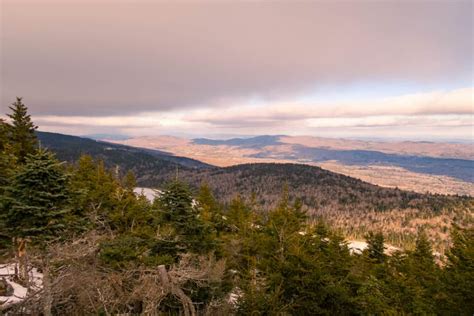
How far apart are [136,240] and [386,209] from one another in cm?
20500

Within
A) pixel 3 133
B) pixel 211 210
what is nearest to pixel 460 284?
pixel 211 210

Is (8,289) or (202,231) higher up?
(202,231)

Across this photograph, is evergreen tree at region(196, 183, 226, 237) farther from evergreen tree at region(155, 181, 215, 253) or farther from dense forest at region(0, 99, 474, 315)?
evergreen tree at region(155, 181, 215, 253)

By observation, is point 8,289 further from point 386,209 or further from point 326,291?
point 386,209

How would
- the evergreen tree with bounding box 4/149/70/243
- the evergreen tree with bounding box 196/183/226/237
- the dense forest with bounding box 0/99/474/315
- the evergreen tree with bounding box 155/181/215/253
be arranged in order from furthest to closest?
the evergreen tree with bounding box 196/183/226/237 < the evergreen tree with bounding box 155/181/215/253 < the evergreen tree with bounding box 4/149/70/243 < the dense forest with bounding box 0/99/474/315

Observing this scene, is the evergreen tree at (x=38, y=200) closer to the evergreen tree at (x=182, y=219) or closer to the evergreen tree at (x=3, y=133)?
the evergreen tree at (x=182, y=219)

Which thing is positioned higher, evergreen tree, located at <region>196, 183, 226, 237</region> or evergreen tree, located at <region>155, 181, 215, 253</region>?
evergreen tree, located at <region>155, 181, 215, 253</region>

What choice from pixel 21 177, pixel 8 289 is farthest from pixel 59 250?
pixel 8 289

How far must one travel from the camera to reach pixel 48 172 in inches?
612

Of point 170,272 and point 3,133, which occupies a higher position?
point 3,133

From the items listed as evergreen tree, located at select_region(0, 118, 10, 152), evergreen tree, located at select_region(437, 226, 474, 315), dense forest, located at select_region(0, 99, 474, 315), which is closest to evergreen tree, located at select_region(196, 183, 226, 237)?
dense forest, located at select_region(0, 99, 474, 315)

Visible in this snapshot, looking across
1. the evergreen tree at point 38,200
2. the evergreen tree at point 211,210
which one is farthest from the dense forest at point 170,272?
the evergreen tree at point 211,210

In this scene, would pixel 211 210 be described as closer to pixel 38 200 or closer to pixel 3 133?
pixel 3 133

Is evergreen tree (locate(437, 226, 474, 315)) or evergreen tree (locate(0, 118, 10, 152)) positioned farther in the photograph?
evergreen tree (locate(0, 118, 10, 152))
